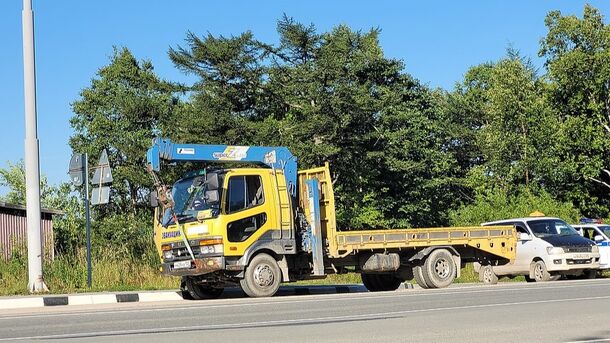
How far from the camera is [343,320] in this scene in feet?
40.5

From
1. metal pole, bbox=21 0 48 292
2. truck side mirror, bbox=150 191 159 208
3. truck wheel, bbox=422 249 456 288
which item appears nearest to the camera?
truck side mirror, bbox=150 191 159 208

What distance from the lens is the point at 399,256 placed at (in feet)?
66.4

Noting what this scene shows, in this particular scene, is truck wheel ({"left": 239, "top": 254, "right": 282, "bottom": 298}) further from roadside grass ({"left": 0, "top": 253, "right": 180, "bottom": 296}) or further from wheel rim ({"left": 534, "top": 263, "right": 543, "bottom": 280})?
wheel rim ({"left": 534, "top": 263, "right": 543, "bottom": 280})

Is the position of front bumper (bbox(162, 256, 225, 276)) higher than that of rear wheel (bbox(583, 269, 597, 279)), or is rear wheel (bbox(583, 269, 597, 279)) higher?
front bumper (bbox(162, 256, 225, 276))

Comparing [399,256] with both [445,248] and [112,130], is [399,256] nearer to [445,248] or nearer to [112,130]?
[445,248]

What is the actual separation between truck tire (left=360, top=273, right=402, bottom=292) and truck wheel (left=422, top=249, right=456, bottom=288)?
1.60 m

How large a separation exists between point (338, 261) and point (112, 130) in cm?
4632

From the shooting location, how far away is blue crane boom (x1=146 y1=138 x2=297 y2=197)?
19031 mm

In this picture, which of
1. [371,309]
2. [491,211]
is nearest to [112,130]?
[491,211]

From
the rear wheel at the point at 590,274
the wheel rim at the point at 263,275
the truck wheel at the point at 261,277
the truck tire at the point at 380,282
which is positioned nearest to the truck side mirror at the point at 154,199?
the truck wheel at the point at 261,277

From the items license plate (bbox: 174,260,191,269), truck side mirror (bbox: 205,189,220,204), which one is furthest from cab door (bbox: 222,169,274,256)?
license plate (bbox: 174,260,191,269)

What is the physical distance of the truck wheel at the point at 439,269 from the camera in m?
20.3

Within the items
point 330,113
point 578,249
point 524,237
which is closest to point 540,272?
point 524,237

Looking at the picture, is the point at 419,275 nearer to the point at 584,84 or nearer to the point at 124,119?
the point at 584,84
